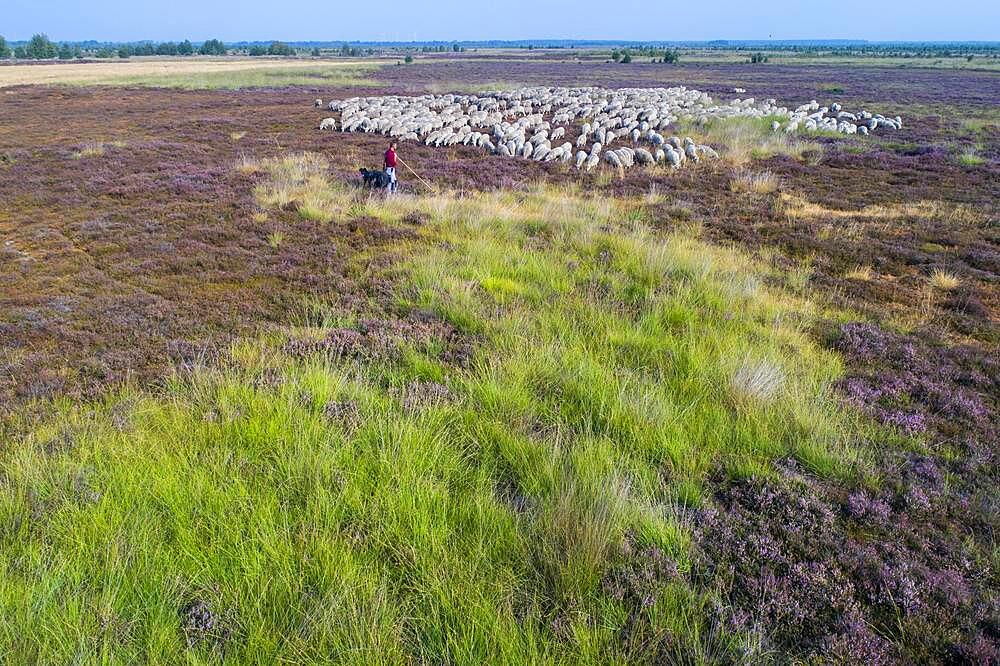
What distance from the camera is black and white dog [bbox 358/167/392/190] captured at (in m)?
14.2

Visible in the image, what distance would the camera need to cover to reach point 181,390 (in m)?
5.09

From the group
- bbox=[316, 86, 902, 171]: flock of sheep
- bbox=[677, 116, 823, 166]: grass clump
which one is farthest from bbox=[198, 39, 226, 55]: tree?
bbox=[677, 116, 823, 166]: grass clump

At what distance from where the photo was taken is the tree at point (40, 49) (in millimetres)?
112250

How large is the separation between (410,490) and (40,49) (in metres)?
161

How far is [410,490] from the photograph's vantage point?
3512 millimetres

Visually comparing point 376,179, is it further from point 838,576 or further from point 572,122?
point 572,122

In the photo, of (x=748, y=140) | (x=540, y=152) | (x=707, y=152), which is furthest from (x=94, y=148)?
(x=748, y=140)

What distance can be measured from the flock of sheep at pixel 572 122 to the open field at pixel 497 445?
387 inches

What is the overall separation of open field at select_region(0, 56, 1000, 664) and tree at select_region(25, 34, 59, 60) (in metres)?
148

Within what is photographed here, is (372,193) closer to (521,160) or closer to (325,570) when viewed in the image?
(521,160)

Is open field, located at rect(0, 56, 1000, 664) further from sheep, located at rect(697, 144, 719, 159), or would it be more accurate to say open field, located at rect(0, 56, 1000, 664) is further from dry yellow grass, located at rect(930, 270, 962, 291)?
sheep, located at rect(697, 144, 719, 159)

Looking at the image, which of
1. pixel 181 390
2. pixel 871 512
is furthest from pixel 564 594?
pixel 181 390

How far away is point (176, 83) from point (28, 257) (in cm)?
5113

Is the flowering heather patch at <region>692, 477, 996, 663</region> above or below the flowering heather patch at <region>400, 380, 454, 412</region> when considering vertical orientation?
below
